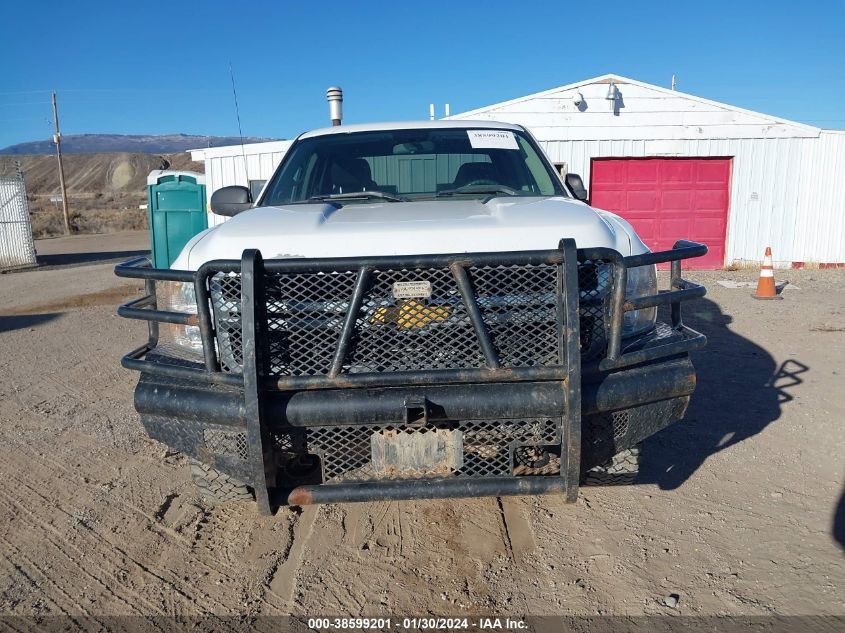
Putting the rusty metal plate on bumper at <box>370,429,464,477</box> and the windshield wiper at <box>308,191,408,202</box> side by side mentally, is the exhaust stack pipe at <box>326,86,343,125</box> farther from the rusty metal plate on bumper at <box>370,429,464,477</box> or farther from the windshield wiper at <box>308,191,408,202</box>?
the rusty metal plate on bumper at <box>370,429,464,477</box>

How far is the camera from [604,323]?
9.26ft

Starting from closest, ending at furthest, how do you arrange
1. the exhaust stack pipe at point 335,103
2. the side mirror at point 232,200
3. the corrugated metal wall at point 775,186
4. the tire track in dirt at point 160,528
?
the tire track in dirt at point 160,528, the side mirror at point 232,200, the exhaust stack pipe at point 335,103, the corrugated metal wall at point 775,186

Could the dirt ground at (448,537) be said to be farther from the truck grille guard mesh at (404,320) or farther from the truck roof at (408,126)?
the truck roof at (408,126)

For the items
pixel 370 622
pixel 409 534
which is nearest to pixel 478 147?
pixel 409 534

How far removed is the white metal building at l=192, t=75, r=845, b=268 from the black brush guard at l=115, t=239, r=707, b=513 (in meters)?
11.3

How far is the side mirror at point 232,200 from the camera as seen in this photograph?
4.15 metres

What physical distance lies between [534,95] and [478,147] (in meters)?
9.93

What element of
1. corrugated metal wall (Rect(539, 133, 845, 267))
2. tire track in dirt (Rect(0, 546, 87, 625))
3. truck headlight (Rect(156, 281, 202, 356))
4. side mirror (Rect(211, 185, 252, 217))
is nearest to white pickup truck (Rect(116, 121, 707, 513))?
truck headlight (Rect(156, 281, 202, 356))

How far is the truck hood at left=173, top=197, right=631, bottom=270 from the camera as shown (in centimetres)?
280

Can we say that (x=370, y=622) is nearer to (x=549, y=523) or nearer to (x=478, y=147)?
(x=549, y=523)

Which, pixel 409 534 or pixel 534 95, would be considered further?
pixel 534 95

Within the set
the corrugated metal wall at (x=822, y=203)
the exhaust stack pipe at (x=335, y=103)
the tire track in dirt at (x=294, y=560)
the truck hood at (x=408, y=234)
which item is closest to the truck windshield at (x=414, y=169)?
the truck hood at (x=408, y=234)

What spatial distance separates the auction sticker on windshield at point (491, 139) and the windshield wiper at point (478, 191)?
0.38m

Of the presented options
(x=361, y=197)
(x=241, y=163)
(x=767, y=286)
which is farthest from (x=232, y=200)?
(x=241, y=163)
